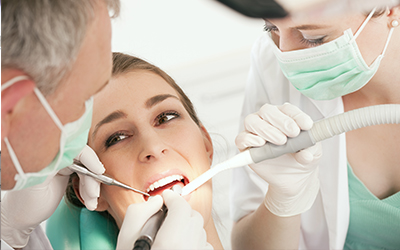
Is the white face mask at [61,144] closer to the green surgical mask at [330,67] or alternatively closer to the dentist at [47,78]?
the dentist at [47,78]

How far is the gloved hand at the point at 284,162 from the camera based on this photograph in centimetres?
105

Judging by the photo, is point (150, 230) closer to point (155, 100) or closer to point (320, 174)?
point (155, 100)

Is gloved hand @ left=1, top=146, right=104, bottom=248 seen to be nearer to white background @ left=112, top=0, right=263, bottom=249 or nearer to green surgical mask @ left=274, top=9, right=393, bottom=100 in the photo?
white background @ left=112, top=0, right=263, bottom=249

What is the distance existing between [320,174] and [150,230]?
684 millimetres

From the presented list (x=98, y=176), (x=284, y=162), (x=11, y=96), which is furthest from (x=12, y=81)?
(x=284, y=162)

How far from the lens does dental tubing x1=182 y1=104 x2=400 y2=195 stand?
1.01 m

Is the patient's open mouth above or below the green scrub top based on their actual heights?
above

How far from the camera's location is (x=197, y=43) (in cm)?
129

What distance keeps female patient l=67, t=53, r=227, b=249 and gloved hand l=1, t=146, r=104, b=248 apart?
0.10 meters

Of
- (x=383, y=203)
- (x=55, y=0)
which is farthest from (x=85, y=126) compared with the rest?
(x=383, y=203)

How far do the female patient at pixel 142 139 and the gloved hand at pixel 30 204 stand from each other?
10cm

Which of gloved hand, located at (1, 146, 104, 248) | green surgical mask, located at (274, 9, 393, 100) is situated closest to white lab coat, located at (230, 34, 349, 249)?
green surgical mask, located at (274, 9, 393, 100)

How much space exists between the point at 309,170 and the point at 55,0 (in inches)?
34.4

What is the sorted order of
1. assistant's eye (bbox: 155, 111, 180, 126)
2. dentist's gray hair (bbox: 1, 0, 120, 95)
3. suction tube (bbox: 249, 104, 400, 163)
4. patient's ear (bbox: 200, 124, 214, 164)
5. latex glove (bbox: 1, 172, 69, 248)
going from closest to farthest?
1. dentist's gray hair (bbox: 1, 0, 120, 95)
2. suction tube (bbox: 249, 104, 400, 163)
3. latex glove (bbox: 1, 172, 69, 248)
4. assistant's eye (bbox: 155, 111, 180, 126)
5. patient's ear (bbox: 200, 124, 214, 164)
